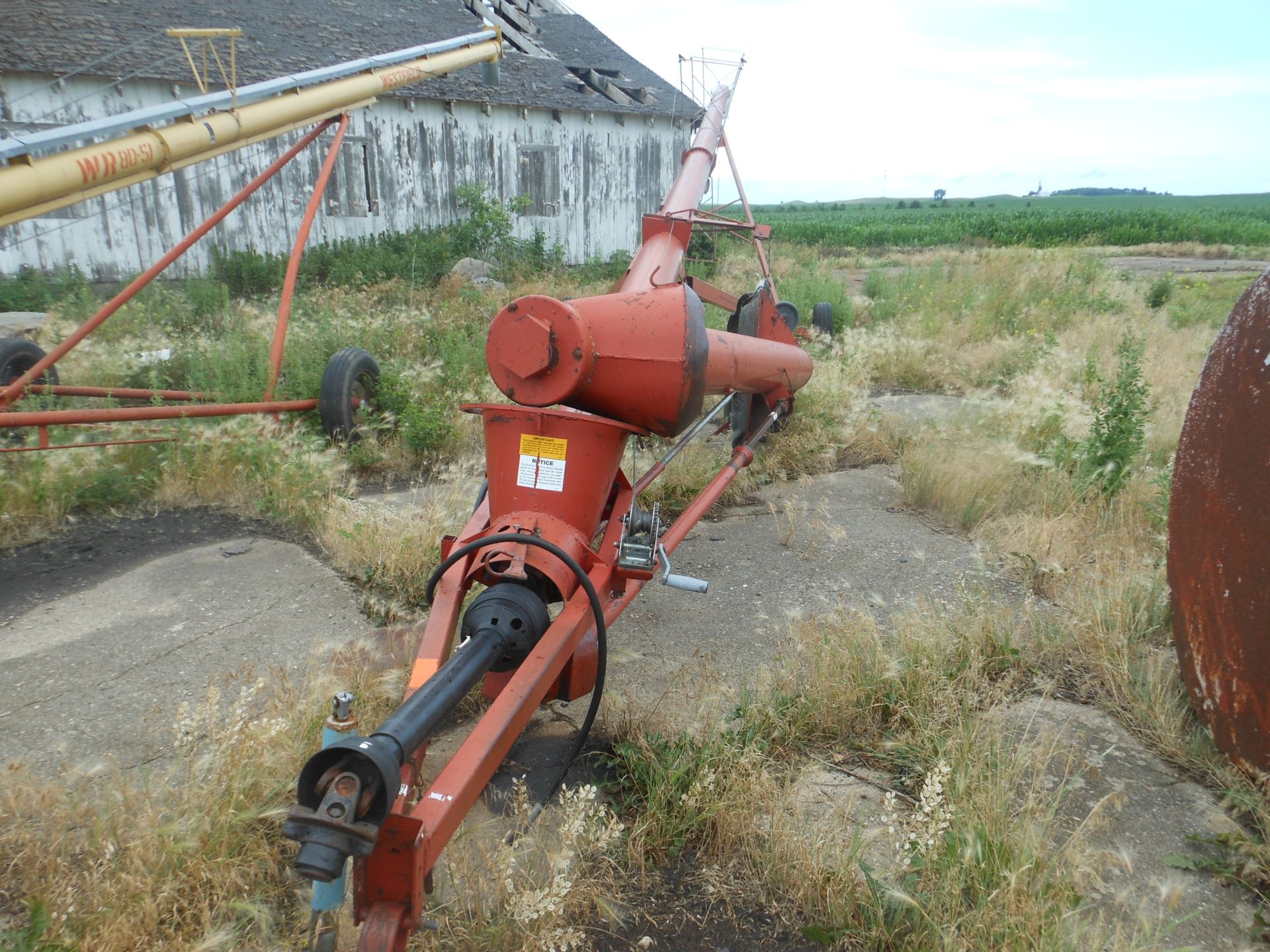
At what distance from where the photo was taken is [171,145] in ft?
13.6

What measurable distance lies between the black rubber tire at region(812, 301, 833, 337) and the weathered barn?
22.3ft

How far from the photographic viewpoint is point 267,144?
12289 mm

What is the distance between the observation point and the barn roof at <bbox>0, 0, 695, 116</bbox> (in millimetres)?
10969

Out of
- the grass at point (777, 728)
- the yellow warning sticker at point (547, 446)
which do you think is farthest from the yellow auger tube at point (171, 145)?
the yellow warning sticker at point (547, 446)

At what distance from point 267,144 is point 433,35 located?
5.04 metres

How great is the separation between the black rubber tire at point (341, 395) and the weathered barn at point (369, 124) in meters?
4.73

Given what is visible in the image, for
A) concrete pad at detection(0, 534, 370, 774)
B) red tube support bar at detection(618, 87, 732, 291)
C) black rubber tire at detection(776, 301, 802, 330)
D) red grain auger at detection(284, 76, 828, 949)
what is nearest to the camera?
red grain auger at detection(284, 76, 828, 949)

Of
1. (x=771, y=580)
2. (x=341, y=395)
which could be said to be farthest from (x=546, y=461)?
(x=341, y=395)

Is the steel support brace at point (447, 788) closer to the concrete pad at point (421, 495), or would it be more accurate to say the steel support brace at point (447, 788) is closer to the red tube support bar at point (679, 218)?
the red tube support bar at point (679, 218)

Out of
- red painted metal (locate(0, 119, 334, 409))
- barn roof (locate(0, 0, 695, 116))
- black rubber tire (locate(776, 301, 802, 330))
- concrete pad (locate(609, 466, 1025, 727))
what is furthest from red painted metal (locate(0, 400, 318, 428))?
Result: barn roof (locate(0, 0, 695, 116))

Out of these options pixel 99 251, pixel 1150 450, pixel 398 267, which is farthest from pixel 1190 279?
pixel 99 251

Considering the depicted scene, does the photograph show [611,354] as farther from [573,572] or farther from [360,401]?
[360,401]

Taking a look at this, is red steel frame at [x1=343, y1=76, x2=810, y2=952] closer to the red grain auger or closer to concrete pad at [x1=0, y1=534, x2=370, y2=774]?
the red grain auger

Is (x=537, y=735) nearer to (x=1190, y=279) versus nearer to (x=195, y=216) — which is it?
(x=195, y=216)
